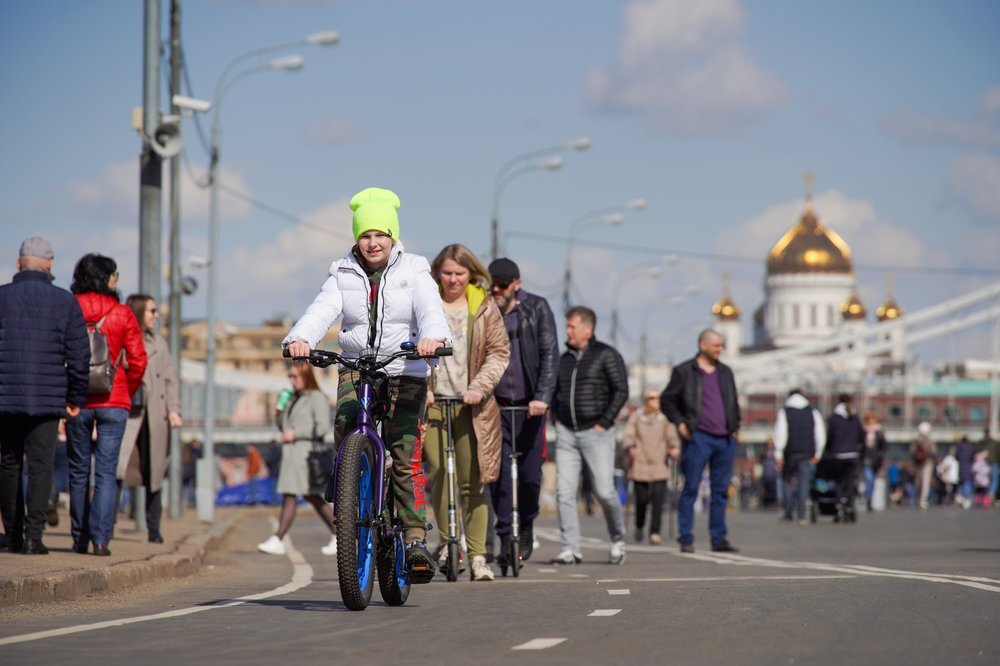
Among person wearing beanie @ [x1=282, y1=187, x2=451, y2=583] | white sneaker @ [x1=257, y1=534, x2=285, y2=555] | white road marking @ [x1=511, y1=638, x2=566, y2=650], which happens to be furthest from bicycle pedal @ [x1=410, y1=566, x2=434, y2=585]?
white sneaker @ [x1=257, y1=534, x2=285, y2=555]

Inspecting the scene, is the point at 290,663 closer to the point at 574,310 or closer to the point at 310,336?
the point at 310,336

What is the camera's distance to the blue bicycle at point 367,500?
7.98 metres

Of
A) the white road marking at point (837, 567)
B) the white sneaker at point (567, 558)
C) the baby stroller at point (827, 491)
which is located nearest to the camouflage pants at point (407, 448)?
the white road marking at point (837, 567)

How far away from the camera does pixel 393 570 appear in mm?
8578

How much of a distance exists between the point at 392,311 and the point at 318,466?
770 centimetres

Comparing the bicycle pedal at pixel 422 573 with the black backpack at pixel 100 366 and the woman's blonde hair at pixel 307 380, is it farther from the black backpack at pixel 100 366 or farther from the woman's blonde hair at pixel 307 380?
the woman's blonde hair at pixel 307 380

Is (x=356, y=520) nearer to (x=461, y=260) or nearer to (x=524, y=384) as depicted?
(x=461, y=260)

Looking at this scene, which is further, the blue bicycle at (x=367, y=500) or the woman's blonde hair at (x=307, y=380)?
the woman's blonde hair at (x=307, y=380)

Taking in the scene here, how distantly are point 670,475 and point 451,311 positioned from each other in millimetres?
11004

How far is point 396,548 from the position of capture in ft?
28.1

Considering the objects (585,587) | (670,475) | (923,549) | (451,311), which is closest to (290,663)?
(585,587)

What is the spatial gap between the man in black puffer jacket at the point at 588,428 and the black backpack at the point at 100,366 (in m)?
3.57

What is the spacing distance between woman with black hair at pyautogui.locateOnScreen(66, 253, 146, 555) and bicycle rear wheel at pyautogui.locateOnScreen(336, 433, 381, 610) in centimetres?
450

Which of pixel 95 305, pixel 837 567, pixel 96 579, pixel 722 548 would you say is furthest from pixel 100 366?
pixel 722 548
